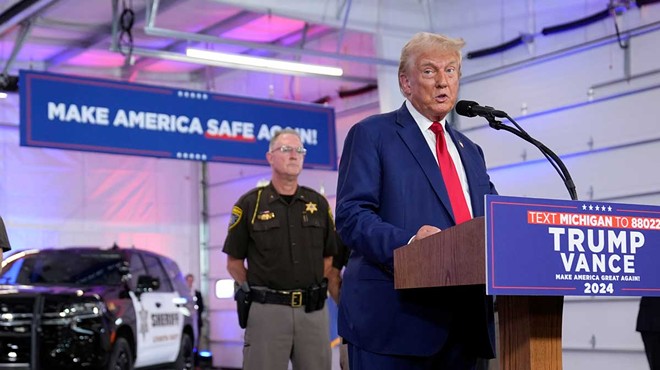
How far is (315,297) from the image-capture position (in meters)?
6.98

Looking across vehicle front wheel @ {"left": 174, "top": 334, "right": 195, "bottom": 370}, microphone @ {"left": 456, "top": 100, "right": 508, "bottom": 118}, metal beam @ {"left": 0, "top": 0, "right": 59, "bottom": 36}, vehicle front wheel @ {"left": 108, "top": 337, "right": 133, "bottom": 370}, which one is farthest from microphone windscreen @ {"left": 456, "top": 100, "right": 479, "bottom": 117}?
metal beam @ {"left": 0, "top": 0, "right": 59, "bottom": 36}

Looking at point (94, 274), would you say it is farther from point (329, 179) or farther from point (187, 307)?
point (329, 179)

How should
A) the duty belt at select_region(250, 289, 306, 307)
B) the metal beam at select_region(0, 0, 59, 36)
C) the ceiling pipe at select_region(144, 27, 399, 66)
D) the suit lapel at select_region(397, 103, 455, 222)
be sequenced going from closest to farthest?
the suit lapel at select_region(397, 103, 455, 222) → the duty belt at select_region(250, 289, 306, 307) → the ceiling pipe at select_region(144, 27, 399, 66) → the metal beam at select_region(0, 0, 59, 36)

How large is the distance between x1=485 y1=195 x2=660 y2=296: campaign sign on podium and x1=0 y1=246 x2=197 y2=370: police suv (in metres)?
8.27

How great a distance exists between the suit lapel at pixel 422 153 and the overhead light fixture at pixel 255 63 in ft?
32.3

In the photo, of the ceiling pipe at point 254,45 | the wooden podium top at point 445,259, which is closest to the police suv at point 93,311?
the ceiling pipe at point 254,45

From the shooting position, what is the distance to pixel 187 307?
14.0 metres

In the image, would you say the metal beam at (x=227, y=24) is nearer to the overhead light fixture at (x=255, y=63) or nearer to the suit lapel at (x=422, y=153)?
the overhead light fixture at (x=255, y=63)

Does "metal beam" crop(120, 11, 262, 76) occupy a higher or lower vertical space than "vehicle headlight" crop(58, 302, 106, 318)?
higher

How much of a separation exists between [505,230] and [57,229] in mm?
A: 17364

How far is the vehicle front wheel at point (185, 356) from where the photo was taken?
1351cm

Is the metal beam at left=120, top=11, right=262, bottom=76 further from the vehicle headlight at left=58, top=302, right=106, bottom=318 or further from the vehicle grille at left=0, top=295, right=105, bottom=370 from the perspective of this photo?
the vehicle grille at left=0, top=295, right=105, bottom=370

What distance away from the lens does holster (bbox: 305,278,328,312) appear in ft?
22.8

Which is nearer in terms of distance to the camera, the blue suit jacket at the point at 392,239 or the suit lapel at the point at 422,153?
the blue suit jacket at the point at 392,239
